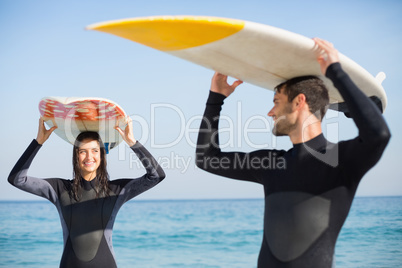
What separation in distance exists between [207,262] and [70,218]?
323 inches

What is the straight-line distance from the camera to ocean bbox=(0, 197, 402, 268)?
37.3 feet

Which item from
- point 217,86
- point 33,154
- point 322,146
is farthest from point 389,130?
point 33,154

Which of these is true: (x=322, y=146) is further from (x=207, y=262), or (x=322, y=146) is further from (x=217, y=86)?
(x=207, y=262)

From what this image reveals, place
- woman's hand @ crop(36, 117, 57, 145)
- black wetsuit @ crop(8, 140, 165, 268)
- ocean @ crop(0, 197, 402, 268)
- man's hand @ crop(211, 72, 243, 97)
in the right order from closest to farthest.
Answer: man's hand @ crop(211, 72, 243, 97) → black wetsuit @ crop(8, 140, 165, 268) → woman's hand @ crop(36, 117, 57, 145) → ocean @ crop(0, 197, 402, 268)

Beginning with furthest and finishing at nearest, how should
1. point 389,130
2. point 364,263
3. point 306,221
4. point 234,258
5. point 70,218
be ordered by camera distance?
point 234,258 → point 364,263 → point 70,218 → point 306,221 → point 389,130

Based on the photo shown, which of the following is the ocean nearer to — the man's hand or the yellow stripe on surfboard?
the man's hand

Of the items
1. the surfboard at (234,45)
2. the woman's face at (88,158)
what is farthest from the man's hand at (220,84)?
the woman's face at (88,158)

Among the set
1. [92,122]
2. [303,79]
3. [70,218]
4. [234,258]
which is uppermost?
[303,79]

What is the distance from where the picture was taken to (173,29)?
6.99ft

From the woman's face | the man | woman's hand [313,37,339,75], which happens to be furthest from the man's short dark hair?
the woman's face

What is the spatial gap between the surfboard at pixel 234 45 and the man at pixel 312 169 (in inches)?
4.1

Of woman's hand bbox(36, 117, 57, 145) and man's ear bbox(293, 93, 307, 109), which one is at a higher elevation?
man's ear bbox(293, 93, 307, 109)

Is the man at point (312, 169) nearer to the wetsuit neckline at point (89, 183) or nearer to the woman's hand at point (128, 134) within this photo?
the woman's hand at point (128, 134)

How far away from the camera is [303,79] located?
2.47 meters
